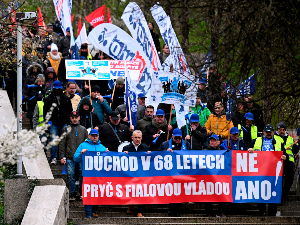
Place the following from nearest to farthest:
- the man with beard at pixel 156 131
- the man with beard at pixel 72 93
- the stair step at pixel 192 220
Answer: the stair step at pixel 192 220 < the man with beard at pixel 156 131 < the man with beard at pixel 72 93

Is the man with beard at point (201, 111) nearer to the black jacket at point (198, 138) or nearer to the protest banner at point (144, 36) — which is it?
the protest banner at point (144, 36)

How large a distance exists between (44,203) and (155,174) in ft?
8.56

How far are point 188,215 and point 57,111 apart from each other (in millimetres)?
3899

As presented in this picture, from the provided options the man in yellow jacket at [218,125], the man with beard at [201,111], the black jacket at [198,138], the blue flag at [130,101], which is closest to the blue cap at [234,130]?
the man in yellow jacket at [218,125]

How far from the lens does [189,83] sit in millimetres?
13211

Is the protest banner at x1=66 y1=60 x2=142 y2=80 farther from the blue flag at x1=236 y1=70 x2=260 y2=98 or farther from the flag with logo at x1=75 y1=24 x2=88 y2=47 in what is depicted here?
the blue flag at x1=236 y1=70 x2=260 y2=98

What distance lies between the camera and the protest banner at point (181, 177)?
459 inches

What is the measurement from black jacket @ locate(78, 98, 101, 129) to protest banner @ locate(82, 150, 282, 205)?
6.97ft

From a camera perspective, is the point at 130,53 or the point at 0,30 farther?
the point at 130,53

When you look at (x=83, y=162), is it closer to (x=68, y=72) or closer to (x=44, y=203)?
(x=44, y=203)

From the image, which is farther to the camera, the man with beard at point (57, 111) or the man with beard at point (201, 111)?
the man with beard at point (201, 111)

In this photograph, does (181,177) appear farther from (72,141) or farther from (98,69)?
(98,69)

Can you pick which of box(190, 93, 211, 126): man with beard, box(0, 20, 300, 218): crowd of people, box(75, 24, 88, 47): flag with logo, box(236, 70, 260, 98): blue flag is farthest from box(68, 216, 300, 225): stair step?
box(75, 24, 88, 47): flag with logo

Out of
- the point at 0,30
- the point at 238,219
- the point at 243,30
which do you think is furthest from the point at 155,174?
the point at 0,30
